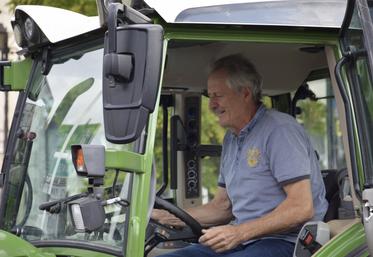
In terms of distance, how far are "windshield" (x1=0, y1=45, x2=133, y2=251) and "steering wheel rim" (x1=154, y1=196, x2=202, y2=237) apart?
0.36 metres

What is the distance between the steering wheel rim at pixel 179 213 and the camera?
152 inches

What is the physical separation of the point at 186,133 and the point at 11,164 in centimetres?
142

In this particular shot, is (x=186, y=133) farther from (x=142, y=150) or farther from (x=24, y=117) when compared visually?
(x=142, y=150)

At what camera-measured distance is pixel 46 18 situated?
3.99 m

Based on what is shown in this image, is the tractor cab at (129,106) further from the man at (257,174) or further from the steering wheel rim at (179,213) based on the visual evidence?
the man at (257,174)

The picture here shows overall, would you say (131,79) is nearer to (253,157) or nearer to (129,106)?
(129,106)

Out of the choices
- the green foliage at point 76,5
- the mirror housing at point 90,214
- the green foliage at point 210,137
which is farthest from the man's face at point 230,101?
the green foliage at point 76,5

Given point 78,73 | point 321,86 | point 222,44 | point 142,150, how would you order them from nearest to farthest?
1. point 142,150
2. point 78,73
3. point 222,44
4. point 321,86

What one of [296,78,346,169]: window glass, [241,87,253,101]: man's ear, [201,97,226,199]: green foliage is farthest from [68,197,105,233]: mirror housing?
[201,97,226,199]: green foliage

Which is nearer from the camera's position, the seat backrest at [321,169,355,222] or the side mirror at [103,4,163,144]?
the side mirror at [103,4,163,144]

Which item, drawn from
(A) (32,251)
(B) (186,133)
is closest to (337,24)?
(A) (32,251)

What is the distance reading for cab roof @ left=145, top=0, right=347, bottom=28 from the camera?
3318 millimetres

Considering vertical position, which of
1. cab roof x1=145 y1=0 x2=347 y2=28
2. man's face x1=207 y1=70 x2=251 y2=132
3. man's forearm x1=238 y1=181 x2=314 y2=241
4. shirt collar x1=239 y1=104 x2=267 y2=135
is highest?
cab roof x1=145 y1=0 x2=347 y2=28

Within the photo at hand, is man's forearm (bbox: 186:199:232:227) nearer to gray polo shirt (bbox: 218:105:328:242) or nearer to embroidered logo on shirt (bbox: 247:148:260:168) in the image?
gray polo shirt (bbox: 218:105:328:242)
